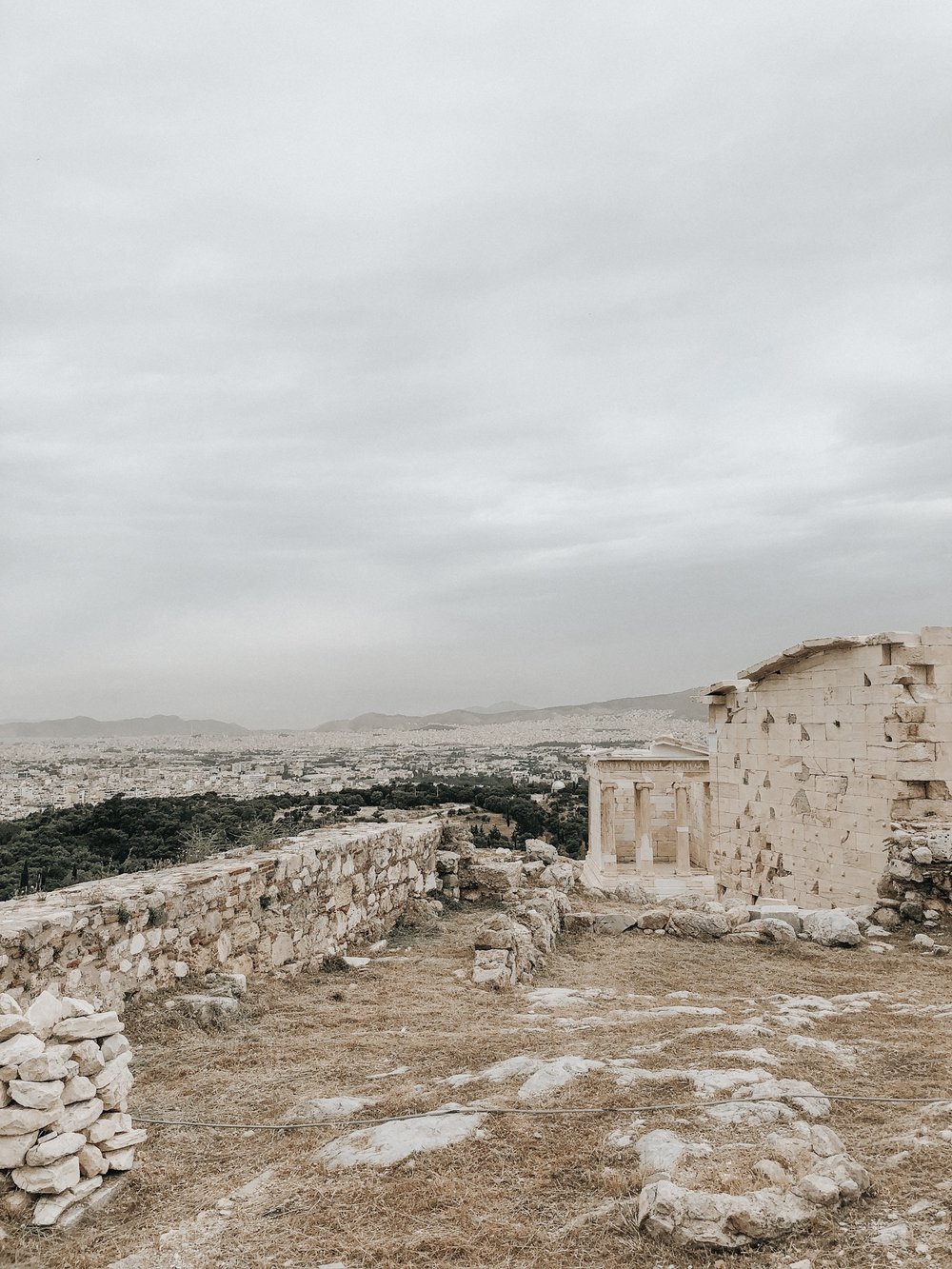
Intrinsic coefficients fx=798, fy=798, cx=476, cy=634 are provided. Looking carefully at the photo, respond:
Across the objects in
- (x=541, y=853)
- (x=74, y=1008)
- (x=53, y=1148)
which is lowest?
(x=541, y=853)

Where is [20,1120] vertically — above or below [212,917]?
above

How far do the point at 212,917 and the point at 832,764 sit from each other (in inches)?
406

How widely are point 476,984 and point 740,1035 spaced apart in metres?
2.85

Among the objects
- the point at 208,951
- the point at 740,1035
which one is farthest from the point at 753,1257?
the point at 208,951

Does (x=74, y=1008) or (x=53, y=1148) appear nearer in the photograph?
(x=53, y=1148)

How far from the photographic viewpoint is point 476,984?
7508 millimetres

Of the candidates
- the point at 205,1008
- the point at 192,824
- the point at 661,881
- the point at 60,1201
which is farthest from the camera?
the point at 192,824

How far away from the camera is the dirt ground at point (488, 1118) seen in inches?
122

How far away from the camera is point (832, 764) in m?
13.2

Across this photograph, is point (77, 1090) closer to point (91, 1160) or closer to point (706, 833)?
point (91, 1160)

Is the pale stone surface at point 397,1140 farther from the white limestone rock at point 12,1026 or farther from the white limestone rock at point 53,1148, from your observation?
the white limestone rock at point 12,1026

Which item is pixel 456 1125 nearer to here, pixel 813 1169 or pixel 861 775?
pixel 813 1169

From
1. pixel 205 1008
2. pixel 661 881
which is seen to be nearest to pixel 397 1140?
pixel 205 1008

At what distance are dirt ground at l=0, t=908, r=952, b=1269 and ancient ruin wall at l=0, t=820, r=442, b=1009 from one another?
42 cm
